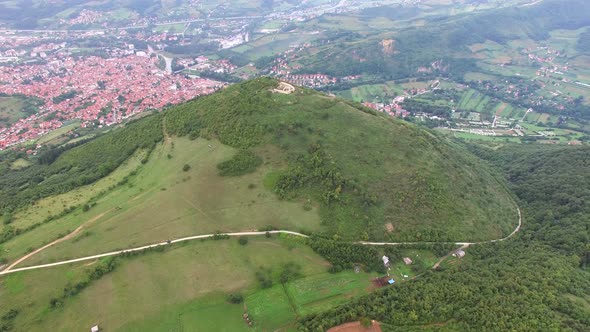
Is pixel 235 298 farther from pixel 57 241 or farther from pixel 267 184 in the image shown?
pixel 57 241

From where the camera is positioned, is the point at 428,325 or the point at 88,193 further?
the point at 88,193

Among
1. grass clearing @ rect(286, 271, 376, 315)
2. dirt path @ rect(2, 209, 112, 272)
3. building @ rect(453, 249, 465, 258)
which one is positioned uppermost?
dirt path @ rect(2, 209, 112, 272)

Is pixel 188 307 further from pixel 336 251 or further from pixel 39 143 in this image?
pixel 39 143

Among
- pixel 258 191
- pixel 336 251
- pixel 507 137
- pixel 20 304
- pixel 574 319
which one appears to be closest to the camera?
pixel 574 319

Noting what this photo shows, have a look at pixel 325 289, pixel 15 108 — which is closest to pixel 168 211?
pixel 325 289

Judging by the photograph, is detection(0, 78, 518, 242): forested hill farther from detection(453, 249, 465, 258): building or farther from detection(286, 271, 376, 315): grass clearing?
detection(286, 271, 376, 315): grass clearing

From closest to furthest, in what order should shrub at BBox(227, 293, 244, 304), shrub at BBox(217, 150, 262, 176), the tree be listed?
the tree → shrub at BBox(227, 293, 244, 304) → shrub at BBox(217, 150, 262, 176)

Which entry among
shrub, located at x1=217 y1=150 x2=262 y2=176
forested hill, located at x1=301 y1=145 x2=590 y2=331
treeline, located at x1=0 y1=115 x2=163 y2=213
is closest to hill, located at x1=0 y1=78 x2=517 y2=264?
shrub, located at x1=217 y1=150 x2=262 y2=176

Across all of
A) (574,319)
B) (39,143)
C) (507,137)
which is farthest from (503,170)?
(39,143)
